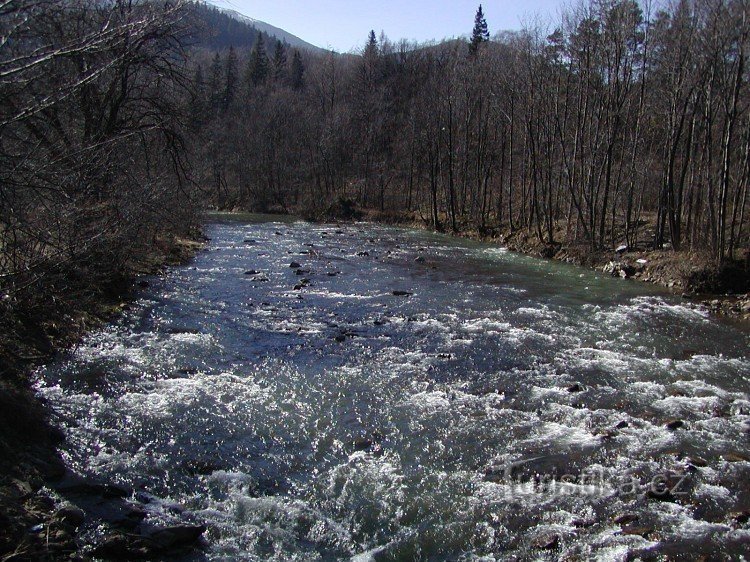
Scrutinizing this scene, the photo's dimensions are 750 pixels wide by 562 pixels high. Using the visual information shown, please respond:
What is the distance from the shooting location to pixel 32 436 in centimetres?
677

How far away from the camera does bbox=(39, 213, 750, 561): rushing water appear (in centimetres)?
580

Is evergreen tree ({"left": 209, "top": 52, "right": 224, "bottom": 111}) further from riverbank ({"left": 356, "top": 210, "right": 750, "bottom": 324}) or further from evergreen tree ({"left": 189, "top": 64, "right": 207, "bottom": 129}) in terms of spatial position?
riverbank ({"left": 356, "top": 210, "right": 750, "bottom": 324})

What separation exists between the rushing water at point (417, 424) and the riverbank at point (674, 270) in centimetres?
184

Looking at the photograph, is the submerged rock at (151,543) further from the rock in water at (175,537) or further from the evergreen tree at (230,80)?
the evergreen tree at (230,80)

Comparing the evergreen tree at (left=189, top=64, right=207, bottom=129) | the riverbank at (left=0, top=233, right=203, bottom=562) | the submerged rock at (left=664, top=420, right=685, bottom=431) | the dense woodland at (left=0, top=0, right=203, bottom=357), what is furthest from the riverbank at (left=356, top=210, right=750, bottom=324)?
the riverbank at (left=0, top=233, right=203, bottom=562)


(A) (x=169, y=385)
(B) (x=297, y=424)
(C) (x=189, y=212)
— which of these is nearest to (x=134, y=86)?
(A) (x=169, y=385)

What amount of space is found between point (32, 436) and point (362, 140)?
203 feet

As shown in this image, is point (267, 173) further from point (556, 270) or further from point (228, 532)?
point (228, 532)

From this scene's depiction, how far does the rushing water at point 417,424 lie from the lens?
19.0ft

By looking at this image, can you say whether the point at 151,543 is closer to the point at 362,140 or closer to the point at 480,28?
→ the point at 362,140

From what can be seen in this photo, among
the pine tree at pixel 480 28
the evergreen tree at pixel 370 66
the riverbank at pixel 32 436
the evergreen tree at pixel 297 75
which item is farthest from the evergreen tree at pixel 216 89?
the pine tree at pixel 480 28

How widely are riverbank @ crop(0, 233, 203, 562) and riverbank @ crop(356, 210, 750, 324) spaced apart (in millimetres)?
15954

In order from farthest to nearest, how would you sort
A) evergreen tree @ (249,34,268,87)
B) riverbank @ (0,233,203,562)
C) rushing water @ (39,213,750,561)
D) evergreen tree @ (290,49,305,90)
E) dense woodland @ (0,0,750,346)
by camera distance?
evergreen tree @ (290,49,305,90)
evergreen tree @ (249,34,268,87)
dense woodland @ (0,0,750,346)
rushing water @ (39,213,750,561)
riverbank @ (0,233,203,562)

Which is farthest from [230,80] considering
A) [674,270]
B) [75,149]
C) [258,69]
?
[75,149]
